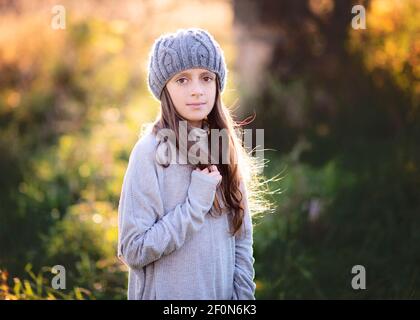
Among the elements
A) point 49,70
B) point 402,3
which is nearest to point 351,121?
point 402,3

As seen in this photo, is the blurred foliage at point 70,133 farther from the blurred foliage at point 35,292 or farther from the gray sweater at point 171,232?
the gray sweater at point 171,232

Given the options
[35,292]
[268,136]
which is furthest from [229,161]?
[268,136]

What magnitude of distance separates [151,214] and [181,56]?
2.34 ft

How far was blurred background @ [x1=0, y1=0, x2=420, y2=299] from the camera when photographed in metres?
4.39

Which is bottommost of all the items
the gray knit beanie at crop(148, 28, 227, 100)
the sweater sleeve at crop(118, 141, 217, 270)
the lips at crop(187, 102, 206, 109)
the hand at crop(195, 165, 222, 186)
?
the sweater sleeve at crop(118, 141, 217, 270)

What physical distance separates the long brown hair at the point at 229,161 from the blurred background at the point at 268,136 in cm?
90

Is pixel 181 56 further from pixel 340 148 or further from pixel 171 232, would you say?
pixel 340 148

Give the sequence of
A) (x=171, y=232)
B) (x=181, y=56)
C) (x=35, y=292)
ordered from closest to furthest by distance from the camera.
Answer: (x=171, y=232) < (x=181, y=56) < (x=35, y=292)

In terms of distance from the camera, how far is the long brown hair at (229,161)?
2725mm

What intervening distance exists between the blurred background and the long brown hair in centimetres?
90

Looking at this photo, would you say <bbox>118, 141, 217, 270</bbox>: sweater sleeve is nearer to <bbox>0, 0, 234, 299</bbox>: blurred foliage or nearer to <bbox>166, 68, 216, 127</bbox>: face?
<bbox>166, 68, 216, 127</bbox>: face

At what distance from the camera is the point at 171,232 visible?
2.53 metres

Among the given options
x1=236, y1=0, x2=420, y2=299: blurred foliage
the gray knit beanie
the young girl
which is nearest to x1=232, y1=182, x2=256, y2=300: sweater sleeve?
the young girl

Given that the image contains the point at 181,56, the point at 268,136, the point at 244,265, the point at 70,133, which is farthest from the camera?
the point at 70,133
